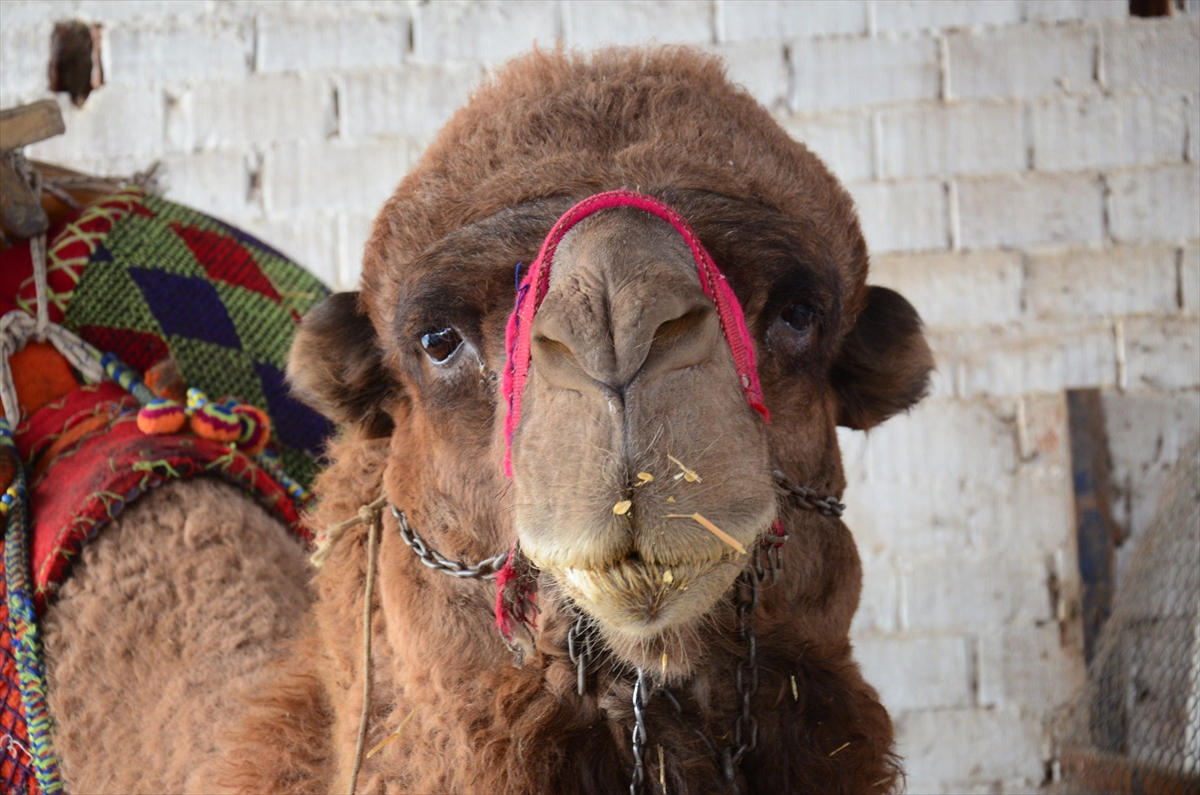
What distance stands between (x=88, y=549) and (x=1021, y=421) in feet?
9.16

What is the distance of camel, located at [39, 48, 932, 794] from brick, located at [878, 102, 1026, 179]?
1.93 m

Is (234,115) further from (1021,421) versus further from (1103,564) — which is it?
(1103,564)

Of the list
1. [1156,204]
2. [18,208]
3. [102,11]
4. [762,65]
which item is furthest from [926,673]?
[102,11]

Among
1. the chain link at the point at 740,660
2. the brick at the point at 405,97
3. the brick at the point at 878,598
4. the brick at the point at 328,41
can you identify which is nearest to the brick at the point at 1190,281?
the brick at the point at 878,598

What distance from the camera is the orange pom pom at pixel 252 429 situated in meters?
2.27

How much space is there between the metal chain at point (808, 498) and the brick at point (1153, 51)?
2.64m

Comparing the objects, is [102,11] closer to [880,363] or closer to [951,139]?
[951,139]

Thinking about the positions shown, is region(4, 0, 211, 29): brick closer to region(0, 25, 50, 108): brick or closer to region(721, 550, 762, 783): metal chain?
region(0, 25, 50, 108): brick

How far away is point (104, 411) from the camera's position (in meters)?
2.30

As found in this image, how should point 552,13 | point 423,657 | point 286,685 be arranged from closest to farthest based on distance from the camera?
1. point 423,657
2. point 286,685
3. point 552,13

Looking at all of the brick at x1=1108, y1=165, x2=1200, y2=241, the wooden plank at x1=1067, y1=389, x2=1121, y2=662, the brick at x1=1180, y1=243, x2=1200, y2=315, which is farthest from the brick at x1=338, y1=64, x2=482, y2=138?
the brick at x1=1180, y1=243, x2=1200, y2=315

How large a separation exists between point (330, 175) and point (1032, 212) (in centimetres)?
240

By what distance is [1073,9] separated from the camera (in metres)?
3.53

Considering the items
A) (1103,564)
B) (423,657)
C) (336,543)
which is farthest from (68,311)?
(1103,564)
